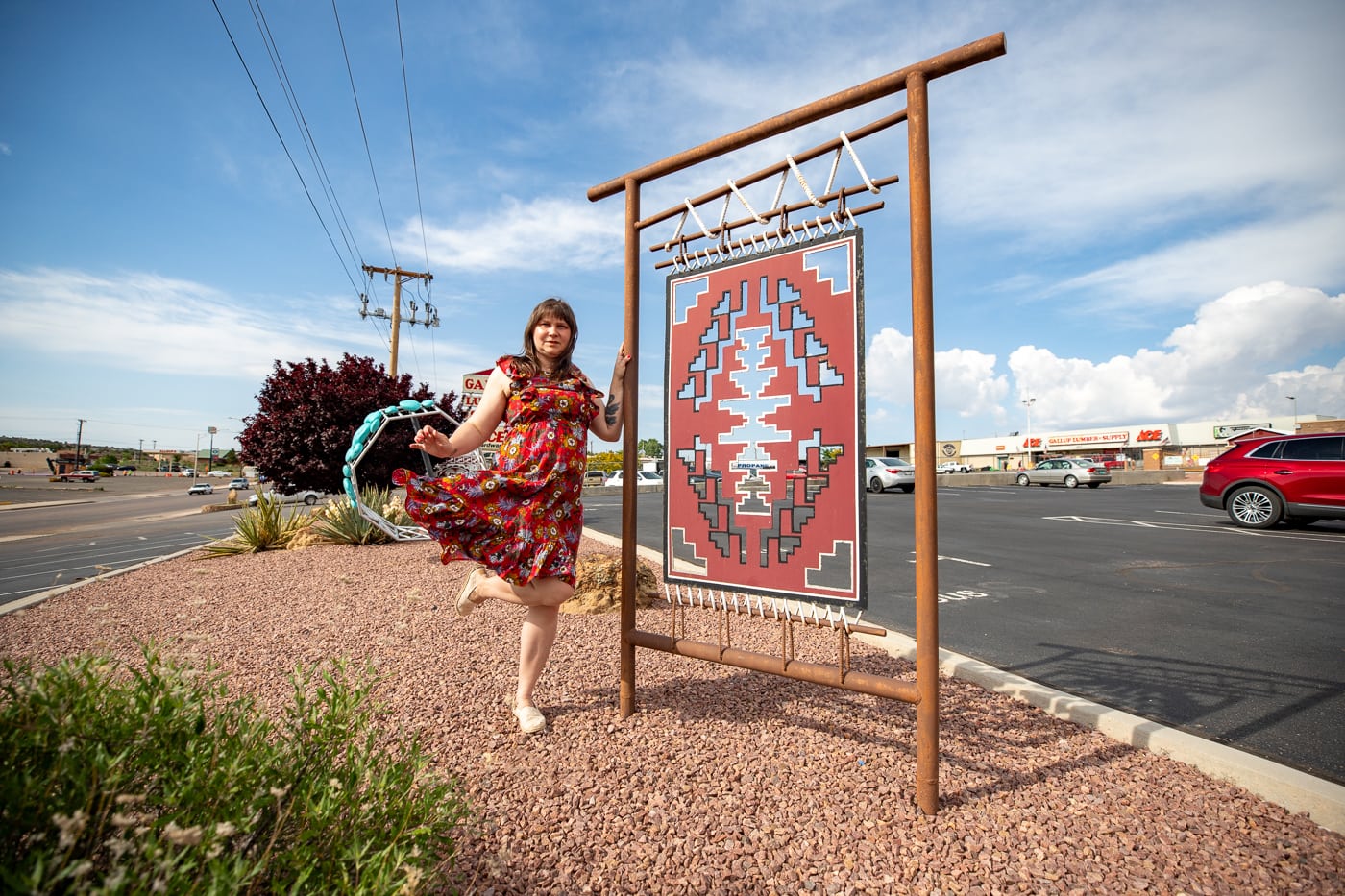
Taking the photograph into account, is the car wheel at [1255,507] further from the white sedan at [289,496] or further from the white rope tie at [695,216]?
the white sedan at [289,496]

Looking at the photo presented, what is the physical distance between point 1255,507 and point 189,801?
522 inches

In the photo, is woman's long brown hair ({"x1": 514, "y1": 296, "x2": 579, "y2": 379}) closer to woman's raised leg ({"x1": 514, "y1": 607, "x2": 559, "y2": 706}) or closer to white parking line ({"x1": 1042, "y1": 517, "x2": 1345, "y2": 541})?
woman's raised leg ({"x1": 514, "y1": 607, "x2": 559, "y2": 706})

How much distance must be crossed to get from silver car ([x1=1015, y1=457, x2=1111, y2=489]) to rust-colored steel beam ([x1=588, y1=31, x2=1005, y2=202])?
28.1m

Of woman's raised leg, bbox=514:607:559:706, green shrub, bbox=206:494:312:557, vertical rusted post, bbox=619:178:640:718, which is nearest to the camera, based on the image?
woman's raised leg, bbox=514:607:559:706

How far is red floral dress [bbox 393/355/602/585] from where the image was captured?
236cm

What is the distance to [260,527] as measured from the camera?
7.77m

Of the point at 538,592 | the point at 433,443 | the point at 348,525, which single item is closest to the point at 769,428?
the point at 538,592

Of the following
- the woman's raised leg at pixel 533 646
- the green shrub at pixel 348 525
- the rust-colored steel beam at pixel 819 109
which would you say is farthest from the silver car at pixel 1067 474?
the woman's raised leg at pixel 533 646

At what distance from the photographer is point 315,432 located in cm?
937

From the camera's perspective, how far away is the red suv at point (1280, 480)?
856 centimetres

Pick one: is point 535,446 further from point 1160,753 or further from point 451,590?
point 451,590

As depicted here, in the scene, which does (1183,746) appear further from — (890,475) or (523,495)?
(890,475)

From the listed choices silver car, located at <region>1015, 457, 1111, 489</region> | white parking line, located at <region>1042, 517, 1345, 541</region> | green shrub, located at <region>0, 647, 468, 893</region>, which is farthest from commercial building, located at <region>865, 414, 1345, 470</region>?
green shrub, located at <region>0, 647, 468, 893</region>

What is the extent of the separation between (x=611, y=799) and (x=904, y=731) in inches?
52.0
